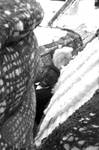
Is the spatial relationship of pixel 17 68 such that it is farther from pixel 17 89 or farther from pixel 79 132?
pixel 79 132

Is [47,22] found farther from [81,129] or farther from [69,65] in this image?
[81,129]

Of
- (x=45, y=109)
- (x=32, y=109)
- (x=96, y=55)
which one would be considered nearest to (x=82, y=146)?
(x=32, y=109)

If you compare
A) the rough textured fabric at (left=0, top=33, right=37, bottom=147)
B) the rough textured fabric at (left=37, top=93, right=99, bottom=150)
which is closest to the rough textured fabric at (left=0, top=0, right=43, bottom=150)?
the rough textured fabric at (left=0, top=33, right=37, bottom=147)

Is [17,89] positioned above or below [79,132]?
above

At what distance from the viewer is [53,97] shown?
220cm

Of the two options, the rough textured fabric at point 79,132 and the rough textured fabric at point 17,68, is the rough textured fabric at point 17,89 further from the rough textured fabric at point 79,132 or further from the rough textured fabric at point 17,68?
the rough textured fabric at point 79,132

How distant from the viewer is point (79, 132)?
5.17ft

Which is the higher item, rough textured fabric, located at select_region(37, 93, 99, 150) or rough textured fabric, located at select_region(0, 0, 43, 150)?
rough textured fabric, located at select_region(0, 0, 43, 150)

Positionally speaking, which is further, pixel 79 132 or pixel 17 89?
pixel 79 132

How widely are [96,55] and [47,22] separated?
5.32 ft

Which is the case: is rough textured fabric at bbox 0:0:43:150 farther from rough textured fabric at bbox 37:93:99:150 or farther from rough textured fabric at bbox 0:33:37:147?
rough textured fabric at bbox 37:93:99:150

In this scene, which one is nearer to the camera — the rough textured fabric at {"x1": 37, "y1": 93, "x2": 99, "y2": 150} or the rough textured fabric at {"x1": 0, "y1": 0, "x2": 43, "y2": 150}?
the rough textured fabric at {"x1": 0, "y1": 0, "x2": 43, "y2": 150}

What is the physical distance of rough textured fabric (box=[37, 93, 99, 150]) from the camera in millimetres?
1520

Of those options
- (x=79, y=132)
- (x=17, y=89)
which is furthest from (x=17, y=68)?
(x=79, y=132)
